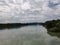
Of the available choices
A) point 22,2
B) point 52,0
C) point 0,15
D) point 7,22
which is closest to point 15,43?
point 7,22

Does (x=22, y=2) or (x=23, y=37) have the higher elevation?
(x=22, y=2)

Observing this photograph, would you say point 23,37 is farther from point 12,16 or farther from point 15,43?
point 12,16

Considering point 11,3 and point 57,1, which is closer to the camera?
point 11,3

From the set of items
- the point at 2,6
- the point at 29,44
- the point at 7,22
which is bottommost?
the point at 29,44

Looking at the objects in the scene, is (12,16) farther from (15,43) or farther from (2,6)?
(15,43)

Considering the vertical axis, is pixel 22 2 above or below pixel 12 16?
above

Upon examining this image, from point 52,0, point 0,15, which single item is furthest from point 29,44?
point 52,0

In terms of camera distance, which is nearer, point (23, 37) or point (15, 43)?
point (15, 43)

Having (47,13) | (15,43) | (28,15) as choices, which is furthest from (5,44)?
(47,13)

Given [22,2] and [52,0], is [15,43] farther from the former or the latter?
[52,0]
